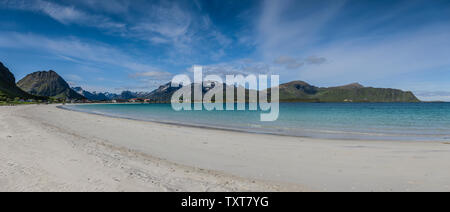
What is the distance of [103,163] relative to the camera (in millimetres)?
7855

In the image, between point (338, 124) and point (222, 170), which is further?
point (338, 124)

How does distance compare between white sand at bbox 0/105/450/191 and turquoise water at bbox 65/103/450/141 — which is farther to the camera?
turquoise water at bbox 65/103/450/141

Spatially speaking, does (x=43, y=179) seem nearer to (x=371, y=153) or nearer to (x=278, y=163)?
(x=278, y=163)

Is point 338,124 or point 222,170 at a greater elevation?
point 222,170

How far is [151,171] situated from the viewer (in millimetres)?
7238

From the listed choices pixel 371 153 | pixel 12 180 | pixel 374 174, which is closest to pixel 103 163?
pixel 12 180

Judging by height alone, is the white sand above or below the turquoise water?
above

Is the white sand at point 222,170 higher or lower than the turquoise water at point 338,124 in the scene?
higher

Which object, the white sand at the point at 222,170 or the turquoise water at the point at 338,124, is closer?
the white sand at the point at 222,170

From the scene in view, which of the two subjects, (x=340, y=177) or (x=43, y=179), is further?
(x=340, y=177)
